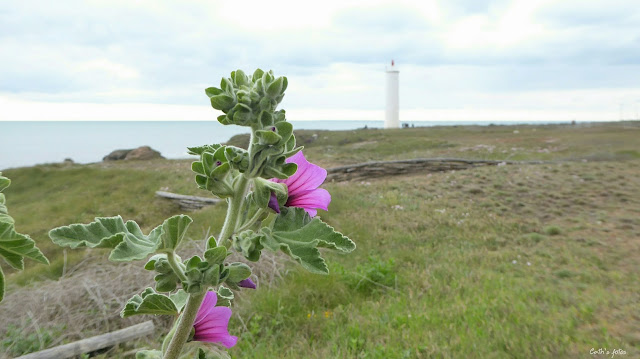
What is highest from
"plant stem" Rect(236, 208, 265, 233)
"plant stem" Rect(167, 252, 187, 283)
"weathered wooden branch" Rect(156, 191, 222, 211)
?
"plant stem" Rect(236, 208, 265, 233)

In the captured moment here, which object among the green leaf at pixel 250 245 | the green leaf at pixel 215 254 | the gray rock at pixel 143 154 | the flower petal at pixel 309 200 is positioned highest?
the flower petal at pixel 309 200

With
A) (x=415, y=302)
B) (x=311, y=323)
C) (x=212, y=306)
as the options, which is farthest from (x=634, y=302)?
(x=212, y=306)

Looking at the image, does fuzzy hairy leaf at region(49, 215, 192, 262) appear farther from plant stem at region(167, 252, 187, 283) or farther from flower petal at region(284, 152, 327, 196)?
flower petal at region(284, 152, 327, 196)

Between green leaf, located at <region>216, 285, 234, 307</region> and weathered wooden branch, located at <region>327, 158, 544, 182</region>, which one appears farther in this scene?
weathered wooden branch, located at <region>327, 158, 544, 182</region>

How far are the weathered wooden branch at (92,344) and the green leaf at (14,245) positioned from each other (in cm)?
372

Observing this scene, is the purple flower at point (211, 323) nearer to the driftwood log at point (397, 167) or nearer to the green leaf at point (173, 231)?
the green leaf at point (173, 231)

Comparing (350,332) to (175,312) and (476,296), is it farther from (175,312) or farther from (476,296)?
(175,312)

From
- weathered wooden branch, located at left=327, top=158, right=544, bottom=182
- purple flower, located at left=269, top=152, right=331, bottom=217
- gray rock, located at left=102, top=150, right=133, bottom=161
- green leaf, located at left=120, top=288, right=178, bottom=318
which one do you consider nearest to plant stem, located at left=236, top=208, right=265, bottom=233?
purple flower, located at left=269, top=152, right=331, bottom=217

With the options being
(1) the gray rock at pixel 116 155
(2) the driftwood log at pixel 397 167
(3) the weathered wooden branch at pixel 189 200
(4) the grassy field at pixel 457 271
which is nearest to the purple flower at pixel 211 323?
(4) the grassy field at pixel 457 271

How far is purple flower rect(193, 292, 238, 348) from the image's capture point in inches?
48.1

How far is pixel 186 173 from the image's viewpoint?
21.2m

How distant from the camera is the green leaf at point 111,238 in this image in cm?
89

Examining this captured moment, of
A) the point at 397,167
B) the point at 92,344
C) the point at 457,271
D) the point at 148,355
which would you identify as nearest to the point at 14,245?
the point at 148,355

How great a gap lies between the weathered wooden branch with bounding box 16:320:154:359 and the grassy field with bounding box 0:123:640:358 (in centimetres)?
17
